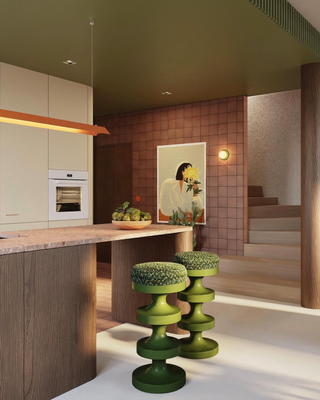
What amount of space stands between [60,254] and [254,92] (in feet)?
13.2

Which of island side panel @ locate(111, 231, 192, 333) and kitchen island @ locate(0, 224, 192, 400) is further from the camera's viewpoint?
island side panel @ locate(111, 231, 192, 333)

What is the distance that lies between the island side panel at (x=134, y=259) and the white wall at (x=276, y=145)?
13.1 ft

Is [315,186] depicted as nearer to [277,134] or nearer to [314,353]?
[314,353]

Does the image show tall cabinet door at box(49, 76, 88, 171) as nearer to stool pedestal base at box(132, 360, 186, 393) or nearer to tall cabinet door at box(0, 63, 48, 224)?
tall cabinet door at box(0, 63, 48, 224)

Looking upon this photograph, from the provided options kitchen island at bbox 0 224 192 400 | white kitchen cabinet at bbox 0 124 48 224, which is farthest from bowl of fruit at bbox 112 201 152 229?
white kitchen cabinet at bbox 0 124 48 224

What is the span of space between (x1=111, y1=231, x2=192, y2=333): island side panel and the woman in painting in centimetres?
243

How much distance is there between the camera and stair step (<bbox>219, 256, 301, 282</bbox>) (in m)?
5.14

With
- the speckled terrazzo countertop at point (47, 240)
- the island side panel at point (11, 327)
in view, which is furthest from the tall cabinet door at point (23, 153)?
the island side panel at point (11, 327)

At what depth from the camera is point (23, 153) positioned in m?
4.43

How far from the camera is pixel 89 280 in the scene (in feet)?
9.03

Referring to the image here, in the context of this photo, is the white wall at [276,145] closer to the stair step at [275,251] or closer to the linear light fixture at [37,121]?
the stair step at [275,251]

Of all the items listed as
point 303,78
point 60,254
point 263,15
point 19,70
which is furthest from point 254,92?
point 60,254

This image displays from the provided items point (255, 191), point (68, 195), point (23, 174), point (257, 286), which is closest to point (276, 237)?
point (257, 286)

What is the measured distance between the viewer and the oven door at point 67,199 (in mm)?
4691
